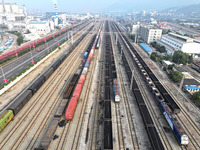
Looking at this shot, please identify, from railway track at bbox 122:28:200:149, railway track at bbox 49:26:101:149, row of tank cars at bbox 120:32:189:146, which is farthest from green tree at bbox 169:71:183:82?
railway track at bbox 49:26:101:149

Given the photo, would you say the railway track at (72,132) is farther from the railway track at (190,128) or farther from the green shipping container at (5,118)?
the railway track at (190,128)

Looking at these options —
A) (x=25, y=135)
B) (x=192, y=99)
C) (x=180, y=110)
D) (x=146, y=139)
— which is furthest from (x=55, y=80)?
(x=192, y=99)

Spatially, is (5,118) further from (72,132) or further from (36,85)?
(72,132)

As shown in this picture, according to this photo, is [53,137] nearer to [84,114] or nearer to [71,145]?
[71,145]

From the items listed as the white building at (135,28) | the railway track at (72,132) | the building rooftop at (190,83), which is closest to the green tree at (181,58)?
the building rooftop at (190,83)

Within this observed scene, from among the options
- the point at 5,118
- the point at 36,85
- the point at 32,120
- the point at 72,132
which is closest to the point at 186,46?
the point at 72,132

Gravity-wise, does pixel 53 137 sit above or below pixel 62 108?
below

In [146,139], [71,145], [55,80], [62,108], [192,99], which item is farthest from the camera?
[55,80]

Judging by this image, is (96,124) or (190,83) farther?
(190,83)
